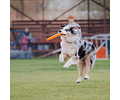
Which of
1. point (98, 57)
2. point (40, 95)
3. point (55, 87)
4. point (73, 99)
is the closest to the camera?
point (73, 99)

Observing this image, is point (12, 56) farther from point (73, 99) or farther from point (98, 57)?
point (73, 99)

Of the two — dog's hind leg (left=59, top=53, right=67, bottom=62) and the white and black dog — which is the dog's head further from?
dog's hind leg (left=59, top=53, right=67, bottom=62)

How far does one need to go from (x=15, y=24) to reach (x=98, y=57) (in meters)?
7.51

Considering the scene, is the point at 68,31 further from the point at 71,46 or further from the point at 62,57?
the point at 62,57

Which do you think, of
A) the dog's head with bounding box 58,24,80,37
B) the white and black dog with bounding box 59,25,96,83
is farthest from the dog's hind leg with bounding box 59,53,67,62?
the dog's head with bounding box 58,24,80,37

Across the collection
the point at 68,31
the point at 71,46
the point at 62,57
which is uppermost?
the point at 68,31

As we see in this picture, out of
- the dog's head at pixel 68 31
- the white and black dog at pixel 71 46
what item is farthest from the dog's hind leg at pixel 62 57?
the dog's head at pixel 68 31

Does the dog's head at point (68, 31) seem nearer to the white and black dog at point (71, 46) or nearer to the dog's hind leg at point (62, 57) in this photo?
the white and black dog at point (71, 46)

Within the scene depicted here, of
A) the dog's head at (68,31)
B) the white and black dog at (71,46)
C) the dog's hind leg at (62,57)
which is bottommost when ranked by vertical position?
the dog's hind leg at (62,57)

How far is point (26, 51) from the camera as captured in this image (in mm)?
12469

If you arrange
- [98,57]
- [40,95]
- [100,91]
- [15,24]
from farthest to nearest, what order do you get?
[15,24] < [98,57] < [100,91] < [40,95]

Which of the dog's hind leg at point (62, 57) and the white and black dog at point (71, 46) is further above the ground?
the white and black dog at point (71, 46)

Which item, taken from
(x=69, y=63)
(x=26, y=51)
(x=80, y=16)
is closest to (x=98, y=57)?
(x=26, y=51)

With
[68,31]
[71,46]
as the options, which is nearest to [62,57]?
[71,46]
